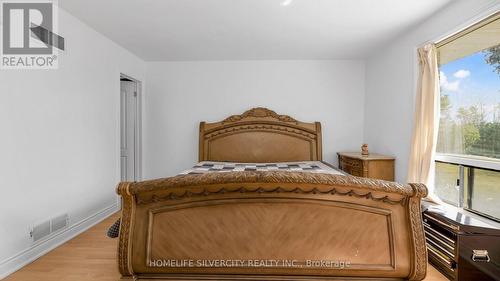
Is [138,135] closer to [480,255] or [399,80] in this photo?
[399,80]

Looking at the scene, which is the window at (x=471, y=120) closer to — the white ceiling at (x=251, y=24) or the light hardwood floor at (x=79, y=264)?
the white ceiling at (x=251, y=24)

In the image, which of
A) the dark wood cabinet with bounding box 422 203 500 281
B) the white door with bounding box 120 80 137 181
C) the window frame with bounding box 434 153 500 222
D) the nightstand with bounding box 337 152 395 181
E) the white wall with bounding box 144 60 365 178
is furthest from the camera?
the white wall with bounding box 144 60 365 178

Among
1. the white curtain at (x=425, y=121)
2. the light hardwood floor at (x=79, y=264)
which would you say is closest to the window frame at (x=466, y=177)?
the white curtain at (x=425, y=121)

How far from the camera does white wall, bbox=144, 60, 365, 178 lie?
4695 mm

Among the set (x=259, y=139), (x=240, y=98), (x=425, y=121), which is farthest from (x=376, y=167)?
(x=240, y=98)

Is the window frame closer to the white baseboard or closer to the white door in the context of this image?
the white baseboard

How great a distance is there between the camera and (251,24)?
3146 millimetres

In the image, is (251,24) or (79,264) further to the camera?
(251,24)

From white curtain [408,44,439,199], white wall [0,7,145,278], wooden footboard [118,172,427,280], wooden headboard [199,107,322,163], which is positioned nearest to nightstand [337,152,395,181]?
white curtain [408,44,439,199]

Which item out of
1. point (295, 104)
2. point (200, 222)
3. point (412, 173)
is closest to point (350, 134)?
point (295, 104)

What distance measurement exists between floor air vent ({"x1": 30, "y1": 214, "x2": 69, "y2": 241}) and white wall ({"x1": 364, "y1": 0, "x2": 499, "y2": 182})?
3.89m

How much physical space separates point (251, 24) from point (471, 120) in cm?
238

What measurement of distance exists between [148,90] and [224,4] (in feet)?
8.59

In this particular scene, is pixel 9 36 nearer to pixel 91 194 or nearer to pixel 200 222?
pixel 91 194
